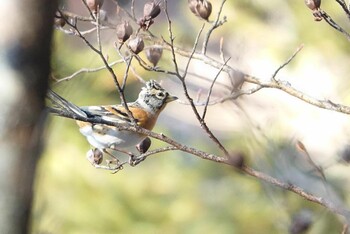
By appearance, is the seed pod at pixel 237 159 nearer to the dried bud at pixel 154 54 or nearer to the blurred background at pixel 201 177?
the dried bud at pixel 154 54

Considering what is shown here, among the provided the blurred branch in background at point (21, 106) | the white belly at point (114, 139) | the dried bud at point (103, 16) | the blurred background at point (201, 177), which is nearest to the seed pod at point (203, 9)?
the dried bud at point (103, 16)

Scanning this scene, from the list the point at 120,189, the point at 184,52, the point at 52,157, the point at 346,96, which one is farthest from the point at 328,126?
the point at 184,52

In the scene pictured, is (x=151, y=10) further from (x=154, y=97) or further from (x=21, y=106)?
(x=21, y=106)

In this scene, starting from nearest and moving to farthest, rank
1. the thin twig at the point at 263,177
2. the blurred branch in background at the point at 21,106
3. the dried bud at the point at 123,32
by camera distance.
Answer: the blurred branch in background at the point at 21,106 → the thin twig at the point at 263,177 → the dried bud at the point at 123,32

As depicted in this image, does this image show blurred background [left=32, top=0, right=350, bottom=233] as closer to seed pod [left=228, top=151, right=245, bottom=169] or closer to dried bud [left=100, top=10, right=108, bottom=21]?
dried bud [left=100, top=10, right=108, bottom=21]

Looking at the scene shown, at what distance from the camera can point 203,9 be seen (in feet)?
4.00

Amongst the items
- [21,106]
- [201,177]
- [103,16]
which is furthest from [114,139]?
[201,177]

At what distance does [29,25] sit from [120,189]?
231cm

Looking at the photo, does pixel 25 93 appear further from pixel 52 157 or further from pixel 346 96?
pixel 52 157

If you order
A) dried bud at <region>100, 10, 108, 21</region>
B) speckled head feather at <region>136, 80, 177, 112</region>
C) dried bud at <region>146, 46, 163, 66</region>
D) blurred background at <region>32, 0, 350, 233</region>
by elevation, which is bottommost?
blurred background at <region>32, 0, 350, 233</region>

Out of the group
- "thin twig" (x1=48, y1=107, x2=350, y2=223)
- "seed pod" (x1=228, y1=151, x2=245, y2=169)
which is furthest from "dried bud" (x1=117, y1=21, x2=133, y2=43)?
"seed pod" (x1=228, y1=151, x2=245, y2=169)

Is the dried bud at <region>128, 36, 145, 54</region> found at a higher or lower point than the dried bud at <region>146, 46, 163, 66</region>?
higher

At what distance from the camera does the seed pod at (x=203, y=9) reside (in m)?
1.22

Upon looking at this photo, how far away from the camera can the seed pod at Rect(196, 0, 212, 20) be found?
1217 mm
